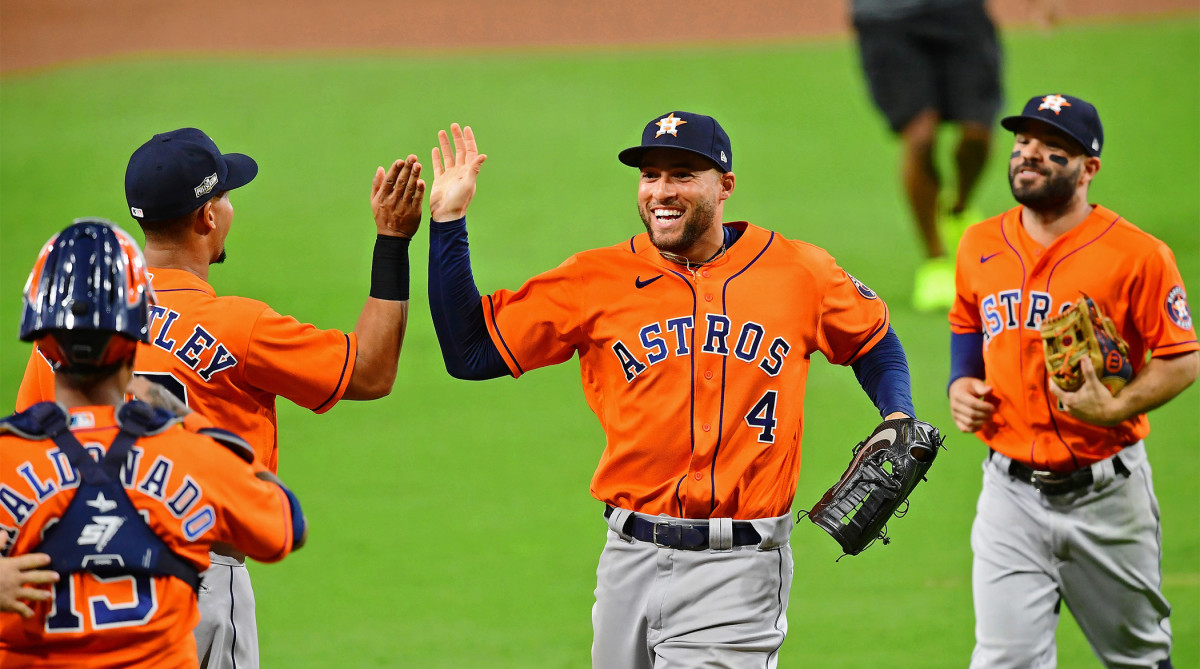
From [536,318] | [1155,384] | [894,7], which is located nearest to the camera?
[536,318]

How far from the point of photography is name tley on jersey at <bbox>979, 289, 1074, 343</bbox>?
4.64 m

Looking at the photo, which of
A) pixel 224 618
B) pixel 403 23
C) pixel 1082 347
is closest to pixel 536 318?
pixel 224 618

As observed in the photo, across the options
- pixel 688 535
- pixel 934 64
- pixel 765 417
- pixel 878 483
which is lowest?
pixel 688 535

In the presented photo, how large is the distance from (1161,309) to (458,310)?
2.26 m

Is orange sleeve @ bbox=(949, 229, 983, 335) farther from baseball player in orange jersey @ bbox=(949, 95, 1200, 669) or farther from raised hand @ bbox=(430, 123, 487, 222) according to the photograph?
raised hand @ bbox=(430, 123, 487, 222)

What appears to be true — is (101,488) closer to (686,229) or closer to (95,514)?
(95,514)

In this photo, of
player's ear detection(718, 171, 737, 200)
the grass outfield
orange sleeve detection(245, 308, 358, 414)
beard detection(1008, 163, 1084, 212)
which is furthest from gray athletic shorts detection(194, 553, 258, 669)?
beard detection(1008, 163, 1084, 212)

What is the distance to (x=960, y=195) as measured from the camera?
10016 millimetres

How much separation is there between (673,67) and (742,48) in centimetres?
131

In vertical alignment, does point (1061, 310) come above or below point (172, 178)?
below

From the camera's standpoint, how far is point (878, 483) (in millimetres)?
3848

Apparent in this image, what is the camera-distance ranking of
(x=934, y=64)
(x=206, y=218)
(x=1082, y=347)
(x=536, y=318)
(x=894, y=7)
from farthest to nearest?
(x=934, y=64) < (x=894, y=7) < (x=1082, y=347) < (x=536, y=318) < (x=206, y=218)

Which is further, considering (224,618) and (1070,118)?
(1070,118)

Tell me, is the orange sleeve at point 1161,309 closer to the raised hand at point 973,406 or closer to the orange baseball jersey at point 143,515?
the raised hand at point 973,406
